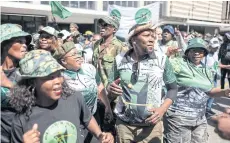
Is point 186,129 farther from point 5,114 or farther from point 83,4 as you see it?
point 83,4

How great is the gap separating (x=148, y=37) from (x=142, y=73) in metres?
0.36

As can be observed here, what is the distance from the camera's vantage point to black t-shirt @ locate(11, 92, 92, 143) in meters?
2.18

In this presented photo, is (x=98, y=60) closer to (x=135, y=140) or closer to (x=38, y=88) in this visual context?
(x=135, y=140)

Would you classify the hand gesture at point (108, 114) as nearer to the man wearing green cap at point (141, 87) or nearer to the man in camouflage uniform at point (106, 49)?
the man wearing green cap at point (141, 87)

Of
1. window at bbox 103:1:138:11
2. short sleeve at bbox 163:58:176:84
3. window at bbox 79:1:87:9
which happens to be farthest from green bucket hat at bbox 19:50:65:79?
window at bbox 103:1:138:11

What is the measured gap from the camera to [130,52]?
3.22m

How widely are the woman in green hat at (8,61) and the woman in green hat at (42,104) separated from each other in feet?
0.84

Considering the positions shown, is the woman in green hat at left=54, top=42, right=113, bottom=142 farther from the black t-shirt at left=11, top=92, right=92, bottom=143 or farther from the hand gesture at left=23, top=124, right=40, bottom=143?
the hand gesture at left=23, top=124, right=40, bottom=143

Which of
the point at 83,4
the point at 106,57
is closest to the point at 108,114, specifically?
the point at 106,57

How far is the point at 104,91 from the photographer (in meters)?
3.61

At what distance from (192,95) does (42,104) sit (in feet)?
6.15

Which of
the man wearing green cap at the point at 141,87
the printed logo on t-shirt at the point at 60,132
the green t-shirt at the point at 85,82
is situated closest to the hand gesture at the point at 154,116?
the man wearing green cap at the point at 141,87

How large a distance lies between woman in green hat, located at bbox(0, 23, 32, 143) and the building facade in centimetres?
1217

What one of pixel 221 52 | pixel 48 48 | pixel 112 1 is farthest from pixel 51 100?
pixel 112 1
